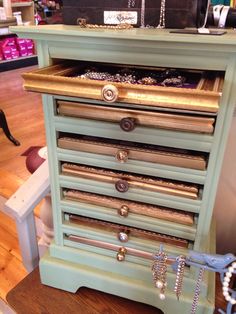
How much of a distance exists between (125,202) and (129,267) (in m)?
0.15

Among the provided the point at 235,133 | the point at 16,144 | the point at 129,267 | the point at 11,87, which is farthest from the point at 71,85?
the point at 11,87

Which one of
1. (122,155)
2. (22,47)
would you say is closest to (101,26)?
(122,155)

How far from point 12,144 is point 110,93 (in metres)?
1.74

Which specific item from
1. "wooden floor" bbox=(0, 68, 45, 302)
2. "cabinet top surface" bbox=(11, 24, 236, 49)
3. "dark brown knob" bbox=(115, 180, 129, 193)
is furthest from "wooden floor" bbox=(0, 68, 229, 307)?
"cabinet top surface" bbox=(11, 24, 236, 49)

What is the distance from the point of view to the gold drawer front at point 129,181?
609mm

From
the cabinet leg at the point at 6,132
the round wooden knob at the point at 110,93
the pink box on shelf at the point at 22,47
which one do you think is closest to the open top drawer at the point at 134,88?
the round wooden knob at the point at 110,93

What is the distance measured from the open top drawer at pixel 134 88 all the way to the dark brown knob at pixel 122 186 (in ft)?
0.62

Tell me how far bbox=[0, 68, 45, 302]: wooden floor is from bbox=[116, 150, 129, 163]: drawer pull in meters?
0.84

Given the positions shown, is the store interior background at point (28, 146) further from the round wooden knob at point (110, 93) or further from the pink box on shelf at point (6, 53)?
the round wooden knob at point (110, 93)

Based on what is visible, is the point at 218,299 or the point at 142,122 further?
the point at 218,299

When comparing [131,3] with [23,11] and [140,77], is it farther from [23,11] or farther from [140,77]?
[23,11]

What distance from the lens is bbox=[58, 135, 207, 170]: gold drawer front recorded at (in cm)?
58

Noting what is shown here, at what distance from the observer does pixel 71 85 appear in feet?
1.64

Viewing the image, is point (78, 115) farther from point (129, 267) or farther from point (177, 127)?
point (129, 267)
